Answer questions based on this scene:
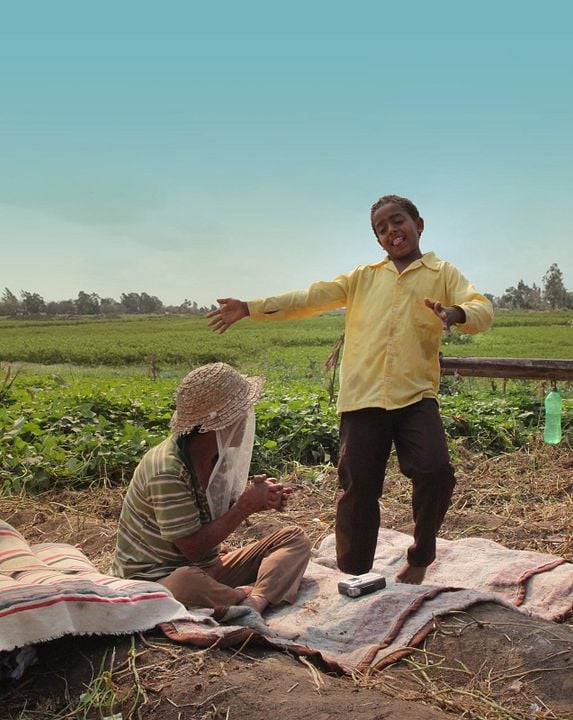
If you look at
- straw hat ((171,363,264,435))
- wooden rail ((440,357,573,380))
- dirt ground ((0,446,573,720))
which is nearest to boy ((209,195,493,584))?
straw hat ((171,363,264,435))

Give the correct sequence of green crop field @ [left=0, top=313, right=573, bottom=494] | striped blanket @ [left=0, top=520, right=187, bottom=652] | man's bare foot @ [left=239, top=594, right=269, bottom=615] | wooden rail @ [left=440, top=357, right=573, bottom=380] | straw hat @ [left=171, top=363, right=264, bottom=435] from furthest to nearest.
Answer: wooden rail @ [left=440, top=357, right=573, bottom=380] < green crop field @ [left=0, top=313, right=573, bottom=494] < man's bare foot @ [left=239, top=594, right=269, bottom=615] < straw hat @ [left=171, top=363, right=264, bottom=435] < striped blanket @ [left=0, top=520, right=187, bottom=652]

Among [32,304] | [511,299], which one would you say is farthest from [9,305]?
[511,299]

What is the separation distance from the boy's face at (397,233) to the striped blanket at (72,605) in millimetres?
1755

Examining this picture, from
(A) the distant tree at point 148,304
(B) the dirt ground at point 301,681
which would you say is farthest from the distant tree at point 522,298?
(B) the dirt ground at point 301,681

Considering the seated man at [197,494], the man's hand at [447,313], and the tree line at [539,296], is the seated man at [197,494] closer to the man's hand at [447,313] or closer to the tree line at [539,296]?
the man's hand at [447,313]

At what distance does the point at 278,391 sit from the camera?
27.4 ft

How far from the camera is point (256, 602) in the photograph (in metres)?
2.81

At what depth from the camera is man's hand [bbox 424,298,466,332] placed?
9.42ft

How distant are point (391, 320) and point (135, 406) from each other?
13.4 feet

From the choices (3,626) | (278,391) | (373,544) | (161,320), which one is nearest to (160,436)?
(278,391)

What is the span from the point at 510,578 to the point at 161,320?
12.9 metres

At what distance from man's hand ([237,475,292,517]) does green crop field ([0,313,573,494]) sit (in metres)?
3.10

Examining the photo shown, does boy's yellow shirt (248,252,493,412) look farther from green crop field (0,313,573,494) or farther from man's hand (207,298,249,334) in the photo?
green crop field (0,313,573,494)

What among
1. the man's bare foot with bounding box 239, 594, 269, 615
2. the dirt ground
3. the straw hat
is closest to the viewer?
the dirt ground
